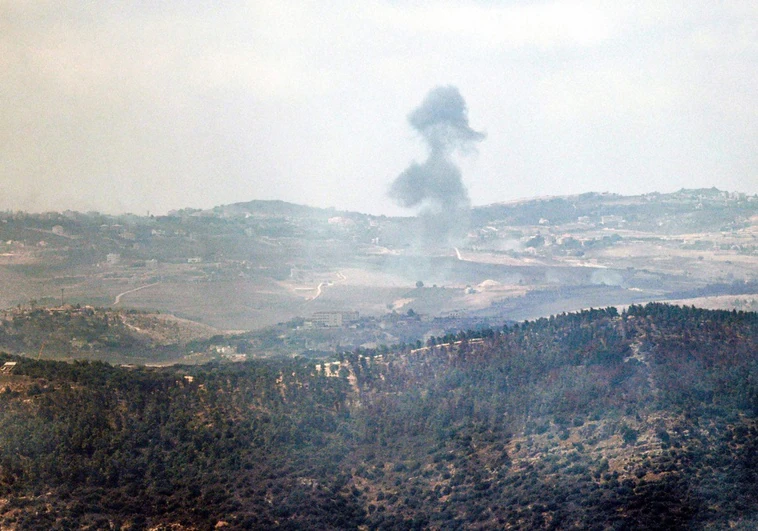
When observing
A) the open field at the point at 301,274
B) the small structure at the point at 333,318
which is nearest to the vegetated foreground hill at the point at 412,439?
the small structure at the point at 333,318

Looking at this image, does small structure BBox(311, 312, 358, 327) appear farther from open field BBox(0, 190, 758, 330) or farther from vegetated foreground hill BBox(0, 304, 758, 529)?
vegetated foreground hill BBox(0, 304, 758, 529)

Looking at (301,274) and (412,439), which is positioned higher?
(301,274)

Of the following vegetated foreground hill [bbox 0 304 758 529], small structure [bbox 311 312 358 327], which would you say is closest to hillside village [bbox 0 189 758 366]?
small structure [bbox 311 312 358 327]

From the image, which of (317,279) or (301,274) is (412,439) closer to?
(317,279)

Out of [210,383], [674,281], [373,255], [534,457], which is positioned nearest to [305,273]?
[373,255]

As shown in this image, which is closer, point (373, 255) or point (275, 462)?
point (275, 462)

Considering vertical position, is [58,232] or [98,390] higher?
[58,232]

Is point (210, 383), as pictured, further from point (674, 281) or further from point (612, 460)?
point (674, 281)

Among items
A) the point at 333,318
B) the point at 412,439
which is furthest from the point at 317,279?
the point at 412,439

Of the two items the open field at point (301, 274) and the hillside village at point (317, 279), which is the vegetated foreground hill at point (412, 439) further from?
the open field at point (301, 274)
